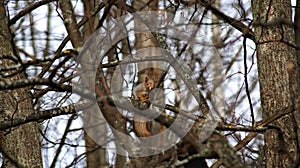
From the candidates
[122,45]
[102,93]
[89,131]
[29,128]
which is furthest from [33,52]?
[102,93]

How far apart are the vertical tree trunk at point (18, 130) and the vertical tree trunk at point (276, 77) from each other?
5.90ft

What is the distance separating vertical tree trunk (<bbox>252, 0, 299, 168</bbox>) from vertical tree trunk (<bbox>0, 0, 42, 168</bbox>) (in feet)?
5.90

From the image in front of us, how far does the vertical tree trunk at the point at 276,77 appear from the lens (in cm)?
500

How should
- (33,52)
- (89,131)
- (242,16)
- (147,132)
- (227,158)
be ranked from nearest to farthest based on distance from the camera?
(227,158)
(242,16)
(147,132)
(89,131)
(33,52)

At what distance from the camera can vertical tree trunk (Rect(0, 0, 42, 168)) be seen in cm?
507

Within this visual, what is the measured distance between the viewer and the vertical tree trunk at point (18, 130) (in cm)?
507

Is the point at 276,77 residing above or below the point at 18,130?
above

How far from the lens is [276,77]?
5180mm

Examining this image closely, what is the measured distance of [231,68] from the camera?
1202cm

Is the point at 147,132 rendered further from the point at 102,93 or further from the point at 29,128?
the point at 102,93

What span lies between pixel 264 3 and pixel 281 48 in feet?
1.42

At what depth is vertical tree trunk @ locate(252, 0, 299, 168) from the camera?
500 centimetres

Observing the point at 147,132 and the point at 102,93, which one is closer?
the point at 102,93

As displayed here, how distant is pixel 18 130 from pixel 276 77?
205 centimetres
